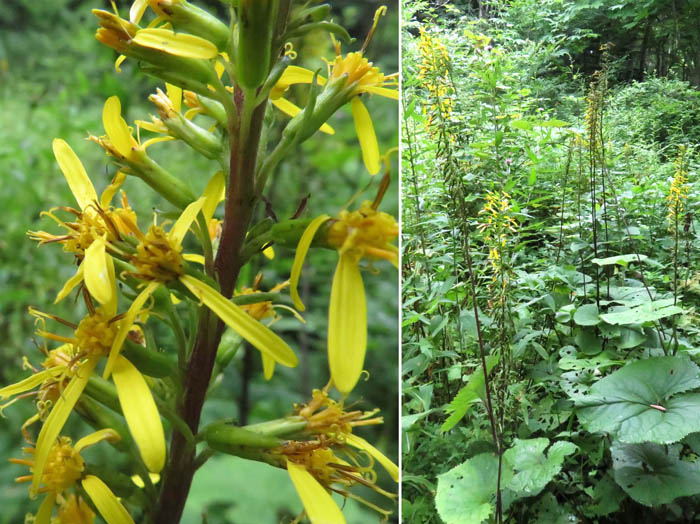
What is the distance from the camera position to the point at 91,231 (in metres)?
0.50

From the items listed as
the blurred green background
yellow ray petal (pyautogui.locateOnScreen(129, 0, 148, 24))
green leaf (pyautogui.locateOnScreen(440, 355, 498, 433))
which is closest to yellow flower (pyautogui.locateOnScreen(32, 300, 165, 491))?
yellow ray petal (pyautogui.locateOnScreen(129, 0, 148, 24))

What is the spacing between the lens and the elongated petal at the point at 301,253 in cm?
42

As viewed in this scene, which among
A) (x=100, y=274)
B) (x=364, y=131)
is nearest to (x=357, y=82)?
(x=364, y=131)

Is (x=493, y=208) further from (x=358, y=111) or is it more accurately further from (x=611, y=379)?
(x=358, y=111)

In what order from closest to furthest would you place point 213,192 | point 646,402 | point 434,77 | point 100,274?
1. point 100,274
2. point 213,192
3. point 646,402
4. point 434,77

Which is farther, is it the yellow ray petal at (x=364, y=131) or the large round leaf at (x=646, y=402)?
the large round leaf at (x=646, y=402)

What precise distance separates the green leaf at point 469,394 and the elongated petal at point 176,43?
67 cm

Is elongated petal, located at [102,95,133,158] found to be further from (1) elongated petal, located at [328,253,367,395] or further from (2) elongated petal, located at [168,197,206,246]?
(1) elongated petal, located at [328,253,367,395]

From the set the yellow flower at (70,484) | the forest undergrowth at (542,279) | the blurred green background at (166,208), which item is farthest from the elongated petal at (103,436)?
the forest undergrowth at (542,279)

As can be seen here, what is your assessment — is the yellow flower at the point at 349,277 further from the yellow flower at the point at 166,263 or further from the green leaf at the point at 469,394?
the green leaf at the point at 469,394

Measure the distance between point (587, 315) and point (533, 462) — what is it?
224mm

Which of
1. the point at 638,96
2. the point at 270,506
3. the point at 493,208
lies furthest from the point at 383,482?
the point at 638,96

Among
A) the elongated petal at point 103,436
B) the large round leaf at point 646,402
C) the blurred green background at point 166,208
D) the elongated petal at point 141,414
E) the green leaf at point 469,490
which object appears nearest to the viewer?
the elongated petal at point 141,414

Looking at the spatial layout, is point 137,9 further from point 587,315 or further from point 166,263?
point 587,315
